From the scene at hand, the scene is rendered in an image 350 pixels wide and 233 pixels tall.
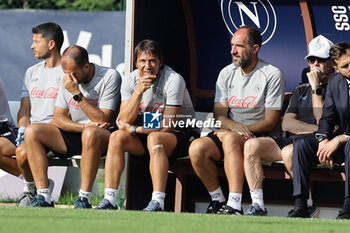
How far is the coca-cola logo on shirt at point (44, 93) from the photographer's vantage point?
906 cm

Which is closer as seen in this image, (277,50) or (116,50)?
(277,50)

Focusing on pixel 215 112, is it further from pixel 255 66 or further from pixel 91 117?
pixel 91 117

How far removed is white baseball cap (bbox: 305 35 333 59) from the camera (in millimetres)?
8319

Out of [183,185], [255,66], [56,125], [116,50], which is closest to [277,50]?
[255,66]

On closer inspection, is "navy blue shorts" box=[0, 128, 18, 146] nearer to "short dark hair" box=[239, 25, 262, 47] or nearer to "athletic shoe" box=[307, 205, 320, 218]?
"short dark hair" box=[239, 25, 262, 47]

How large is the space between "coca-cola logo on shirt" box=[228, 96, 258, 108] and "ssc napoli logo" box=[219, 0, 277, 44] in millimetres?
1081

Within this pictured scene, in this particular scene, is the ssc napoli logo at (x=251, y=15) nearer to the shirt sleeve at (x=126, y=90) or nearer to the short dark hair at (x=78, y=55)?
the shirt sleeve at (x=126, y=90)

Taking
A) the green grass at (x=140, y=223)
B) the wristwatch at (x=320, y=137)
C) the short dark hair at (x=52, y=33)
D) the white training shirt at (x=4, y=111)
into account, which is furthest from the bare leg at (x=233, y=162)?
the white training shirt at (x=4, y=111)

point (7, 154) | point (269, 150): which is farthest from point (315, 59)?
point (7, 154)

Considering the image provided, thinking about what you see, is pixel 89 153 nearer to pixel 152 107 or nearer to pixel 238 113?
pixel 152 107

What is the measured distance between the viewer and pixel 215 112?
8.44 meters

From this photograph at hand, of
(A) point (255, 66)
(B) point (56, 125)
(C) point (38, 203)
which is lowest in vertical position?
(C) point (38, 203)

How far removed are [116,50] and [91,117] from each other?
13.3 ft

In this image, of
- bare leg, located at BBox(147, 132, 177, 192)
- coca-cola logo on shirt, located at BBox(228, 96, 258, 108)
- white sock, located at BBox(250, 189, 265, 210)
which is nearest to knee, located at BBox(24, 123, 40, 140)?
bare leg, located at BBox(147, 132, 177, 192)
